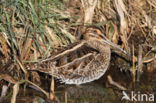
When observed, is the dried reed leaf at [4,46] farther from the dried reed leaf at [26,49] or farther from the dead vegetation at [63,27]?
the dried reed leaf at [26,49]

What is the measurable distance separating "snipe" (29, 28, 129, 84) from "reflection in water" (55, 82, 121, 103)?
11 cm

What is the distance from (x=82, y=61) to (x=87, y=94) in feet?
1.72

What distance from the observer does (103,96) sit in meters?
5.45

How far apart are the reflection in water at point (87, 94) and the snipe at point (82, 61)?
0.36 feet

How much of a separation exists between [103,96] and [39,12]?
155 cm

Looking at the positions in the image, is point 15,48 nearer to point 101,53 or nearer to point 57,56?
point 57,56

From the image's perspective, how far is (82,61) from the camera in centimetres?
582

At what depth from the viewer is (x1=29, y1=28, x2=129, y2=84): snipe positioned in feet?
18.7

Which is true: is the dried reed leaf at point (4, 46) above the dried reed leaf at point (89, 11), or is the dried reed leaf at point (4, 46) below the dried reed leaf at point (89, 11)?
below

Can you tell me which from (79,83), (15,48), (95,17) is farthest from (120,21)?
(15,48)

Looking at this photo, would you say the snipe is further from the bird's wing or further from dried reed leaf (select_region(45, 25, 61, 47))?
dried reed leaf (select_region(45, 25, 61, 47))

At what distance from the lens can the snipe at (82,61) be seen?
570 centimetres

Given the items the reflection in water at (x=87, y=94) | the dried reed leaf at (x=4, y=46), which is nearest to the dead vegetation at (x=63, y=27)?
the dried reed leaf at (x=4, y=46)

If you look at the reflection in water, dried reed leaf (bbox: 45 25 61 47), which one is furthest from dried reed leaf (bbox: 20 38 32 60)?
the reflection in water
